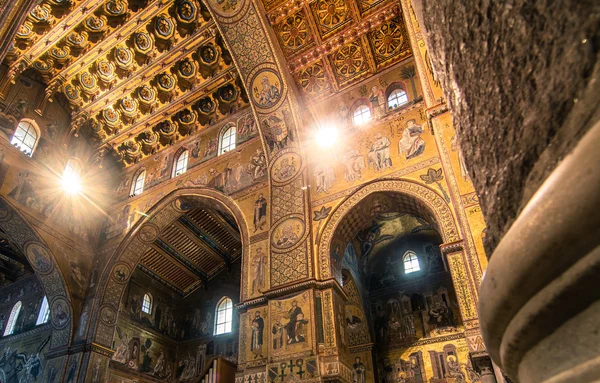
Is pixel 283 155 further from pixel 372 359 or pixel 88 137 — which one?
pixel 88 137

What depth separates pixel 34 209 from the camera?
10875 millimetres

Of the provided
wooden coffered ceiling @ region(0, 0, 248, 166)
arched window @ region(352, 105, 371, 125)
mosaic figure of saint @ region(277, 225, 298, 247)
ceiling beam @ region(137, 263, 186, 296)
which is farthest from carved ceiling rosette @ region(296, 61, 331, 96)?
ceiling beam @ region(137, 263, 186, 296)

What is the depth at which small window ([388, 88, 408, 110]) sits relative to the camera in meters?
9.27

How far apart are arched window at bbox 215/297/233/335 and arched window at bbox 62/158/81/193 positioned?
20.5 ft

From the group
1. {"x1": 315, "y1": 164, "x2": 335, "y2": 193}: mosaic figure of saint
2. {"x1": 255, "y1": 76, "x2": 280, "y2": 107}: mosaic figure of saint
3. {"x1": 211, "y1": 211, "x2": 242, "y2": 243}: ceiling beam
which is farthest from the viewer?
{"x1": 211, "y1": 211, "x2": 242, "y2": 243}: ceiling beam

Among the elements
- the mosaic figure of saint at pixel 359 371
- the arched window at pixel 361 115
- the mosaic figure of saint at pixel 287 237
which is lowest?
the mosaic figure of saint at pixel 359 371

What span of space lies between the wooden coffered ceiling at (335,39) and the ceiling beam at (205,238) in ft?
21.1

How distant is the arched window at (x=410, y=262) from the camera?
11750 millimetres

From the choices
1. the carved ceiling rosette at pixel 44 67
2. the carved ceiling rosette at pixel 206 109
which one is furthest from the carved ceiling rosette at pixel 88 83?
the carved ceiling rosette at pixel 206 109

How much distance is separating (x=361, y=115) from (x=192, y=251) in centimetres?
856

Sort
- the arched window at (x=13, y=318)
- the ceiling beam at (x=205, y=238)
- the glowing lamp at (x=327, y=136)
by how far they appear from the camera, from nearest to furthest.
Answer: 1. the glowing lamp at (x=327, y=136)
2. the ceiling beam at (x=205, y=238)
3. the arched window at (x=13, y=318)

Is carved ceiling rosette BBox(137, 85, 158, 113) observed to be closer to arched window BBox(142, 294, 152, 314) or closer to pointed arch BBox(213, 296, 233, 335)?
arched window BBox(142, 294, 152, 314)

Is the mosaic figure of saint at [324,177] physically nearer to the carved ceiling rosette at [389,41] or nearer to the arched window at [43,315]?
the carved ceiling rosette at [389,41]

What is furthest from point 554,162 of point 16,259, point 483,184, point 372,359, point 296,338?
point 16,259
